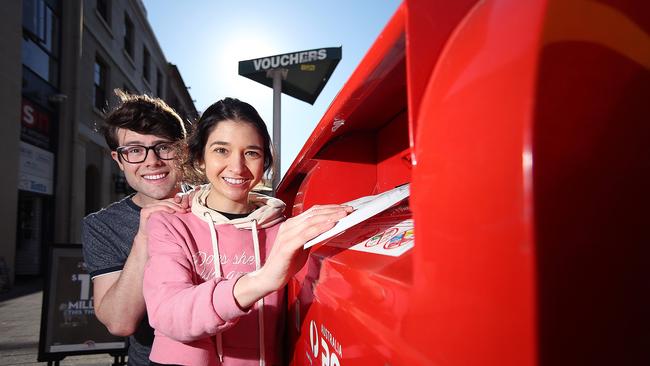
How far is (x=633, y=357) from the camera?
14.1 inches

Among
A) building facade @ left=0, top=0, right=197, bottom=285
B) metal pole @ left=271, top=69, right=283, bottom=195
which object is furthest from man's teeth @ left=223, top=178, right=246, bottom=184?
building facade @ left=0, top=0, right=197, bottom=285

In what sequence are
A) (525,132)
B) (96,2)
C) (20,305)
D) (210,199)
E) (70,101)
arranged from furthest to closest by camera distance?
(96,2)
(70,101)
(20,305)
(210,199)
(525,132)

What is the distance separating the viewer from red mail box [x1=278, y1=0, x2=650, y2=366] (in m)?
0.34

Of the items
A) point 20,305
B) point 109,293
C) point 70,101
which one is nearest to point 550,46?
point 109,293

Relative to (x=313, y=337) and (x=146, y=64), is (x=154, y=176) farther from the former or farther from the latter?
(x=146, y=64)

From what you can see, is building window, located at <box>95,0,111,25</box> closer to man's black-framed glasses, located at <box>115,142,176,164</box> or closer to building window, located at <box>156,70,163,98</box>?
building window, located at <box>156,70,163,98</box>

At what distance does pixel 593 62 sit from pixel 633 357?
282 mm

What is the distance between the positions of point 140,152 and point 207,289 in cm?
108

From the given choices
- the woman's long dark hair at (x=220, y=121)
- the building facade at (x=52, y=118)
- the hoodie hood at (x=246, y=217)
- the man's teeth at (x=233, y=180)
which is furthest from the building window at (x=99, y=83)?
the man's teeth at (x=233, y=180)

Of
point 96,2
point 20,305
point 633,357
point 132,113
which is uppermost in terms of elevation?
point 96,2

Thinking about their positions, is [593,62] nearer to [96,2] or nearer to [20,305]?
[20,305]

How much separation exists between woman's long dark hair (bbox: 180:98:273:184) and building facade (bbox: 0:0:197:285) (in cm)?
590

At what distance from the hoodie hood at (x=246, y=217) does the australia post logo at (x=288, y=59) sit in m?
2.99

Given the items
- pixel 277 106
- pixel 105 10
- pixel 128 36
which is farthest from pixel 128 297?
pixel 128 36
